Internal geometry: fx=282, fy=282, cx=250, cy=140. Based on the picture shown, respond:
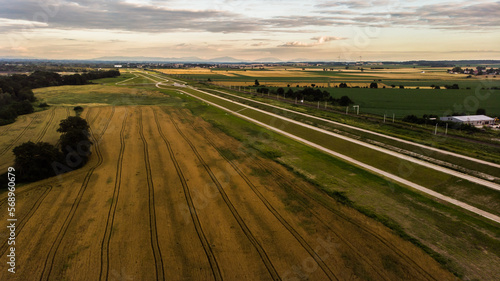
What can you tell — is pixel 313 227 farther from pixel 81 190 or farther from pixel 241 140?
pixel 241 140

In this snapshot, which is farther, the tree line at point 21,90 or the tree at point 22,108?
the tree at point 22,108

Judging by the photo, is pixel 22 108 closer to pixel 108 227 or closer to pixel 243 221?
pixel 108 227

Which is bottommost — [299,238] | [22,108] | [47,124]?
[299,238]

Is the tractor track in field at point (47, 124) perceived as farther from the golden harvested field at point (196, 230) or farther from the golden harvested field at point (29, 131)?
the golden harvested field at point (196, 230)

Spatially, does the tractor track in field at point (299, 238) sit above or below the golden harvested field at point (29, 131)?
below

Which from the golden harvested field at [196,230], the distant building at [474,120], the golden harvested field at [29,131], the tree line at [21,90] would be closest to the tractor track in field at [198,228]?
the golden harvested field at [196,230]

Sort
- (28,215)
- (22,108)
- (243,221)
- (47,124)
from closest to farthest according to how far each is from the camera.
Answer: (243,221) → (28,215) → (47,124) → (22,108)

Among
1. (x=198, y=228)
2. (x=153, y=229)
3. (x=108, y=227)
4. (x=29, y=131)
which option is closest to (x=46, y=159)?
(x=108, y=227)
